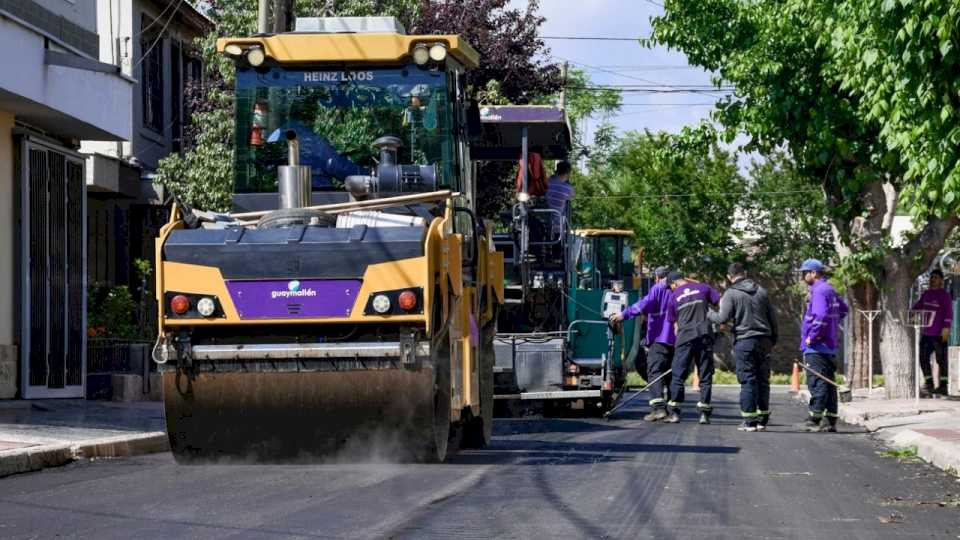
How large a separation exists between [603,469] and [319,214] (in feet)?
8.94

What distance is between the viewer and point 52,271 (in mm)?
20047

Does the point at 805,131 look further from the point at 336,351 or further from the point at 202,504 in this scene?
the point at 202,504

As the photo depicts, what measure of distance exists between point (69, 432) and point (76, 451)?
147cm

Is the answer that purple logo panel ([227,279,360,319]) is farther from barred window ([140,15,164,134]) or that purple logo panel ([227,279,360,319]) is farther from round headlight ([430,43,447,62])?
barred window ([140,15,164,134])

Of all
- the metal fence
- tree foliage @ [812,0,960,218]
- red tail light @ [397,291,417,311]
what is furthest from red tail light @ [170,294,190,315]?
the metal fence

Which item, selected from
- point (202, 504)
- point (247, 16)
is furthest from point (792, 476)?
point (247, 16)

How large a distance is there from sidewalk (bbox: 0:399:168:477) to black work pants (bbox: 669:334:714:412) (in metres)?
5.79

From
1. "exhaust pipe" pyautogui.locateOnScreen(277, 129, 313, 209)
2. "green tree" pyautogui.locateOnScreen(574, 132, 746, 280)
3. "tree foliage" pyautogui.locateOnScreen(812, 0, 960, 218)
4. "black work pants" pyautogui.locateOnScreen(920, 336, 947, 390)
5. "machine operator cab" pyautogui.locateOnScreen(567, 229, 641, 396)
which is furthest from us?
"green tree" pyautogui.locateOnScreen(574, 132, 746, 280)

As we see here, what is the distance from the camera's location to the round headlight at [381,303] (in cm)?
1095

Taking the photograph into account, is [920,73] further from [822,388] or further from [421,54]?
[822,388]

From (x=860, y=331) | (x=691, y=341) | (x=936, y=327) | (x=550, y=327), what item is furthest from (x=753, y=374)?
(x=860, y=331)

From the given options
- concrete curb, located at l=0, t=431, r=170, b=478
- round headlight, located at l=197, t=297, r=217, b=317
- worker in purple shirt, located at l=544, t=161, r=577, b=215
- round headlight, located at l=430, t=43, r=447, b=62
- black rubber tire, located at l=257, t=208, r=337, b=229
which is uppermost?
round headlight, located at l=430, t=43, r=447, b=62

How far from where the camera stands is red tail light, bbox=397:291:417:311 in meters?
10.9

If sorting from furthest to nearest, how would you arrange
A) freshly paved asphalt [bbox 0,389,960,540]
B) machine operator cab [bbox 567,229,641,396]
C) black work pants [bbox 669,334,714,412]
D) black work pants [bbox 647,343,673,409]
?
machine operator cab [bbox 567,229,641,396], black work pants [bbox 647,343,673,409], black work pants [bbox 669,334,714,412], freshly paved asphalt [bbox 0,389,960,540]
